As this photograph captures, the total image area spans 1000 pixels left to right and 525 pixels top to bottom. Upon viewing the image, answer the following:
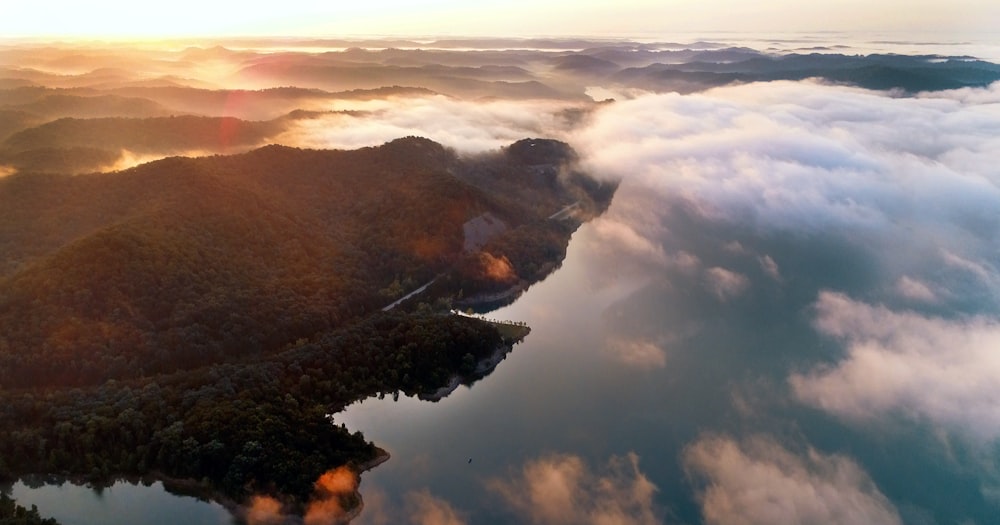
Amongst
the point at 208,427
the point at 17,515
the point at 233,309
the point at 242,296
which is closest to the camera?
the point at 17,515

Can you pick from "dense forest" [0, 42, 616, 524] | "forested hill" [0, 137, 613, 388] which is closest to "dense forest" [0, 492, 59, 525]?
"dense forest" [0, 42, 616, 524]

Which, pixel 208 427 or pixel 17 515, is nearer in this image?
pixel 17 515

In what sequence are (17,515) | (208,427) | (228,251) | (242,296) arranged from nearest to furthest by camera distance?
(17,515)
(208,427)
(242,296)
(228,251)

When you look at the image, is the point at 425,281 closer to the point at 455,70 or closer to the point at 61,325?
the point at 61,325

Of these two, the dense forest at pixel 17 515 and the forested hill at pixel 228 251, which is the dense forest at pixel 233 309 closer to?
the forested hill at pixel 228 251

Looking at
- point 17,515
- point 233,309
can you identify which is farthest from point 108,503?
point 233,309

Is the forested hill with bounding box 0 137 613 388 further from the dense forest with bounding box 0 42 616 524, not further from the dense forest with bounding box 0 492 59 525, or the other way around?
the dense forest with bounding box 0 492 59 525

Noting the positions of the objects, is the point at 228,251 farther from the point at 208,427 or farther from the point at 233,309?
the point at 208,427

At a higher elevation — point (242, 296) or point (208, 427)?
point (242, 296)

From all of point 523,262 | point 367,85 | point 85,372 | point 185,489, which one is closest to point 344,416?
point 185,489
